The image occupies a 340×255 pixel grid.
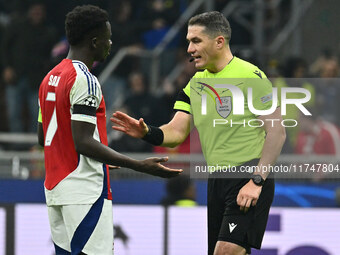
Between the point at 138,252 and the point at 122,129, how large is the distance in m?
3.23

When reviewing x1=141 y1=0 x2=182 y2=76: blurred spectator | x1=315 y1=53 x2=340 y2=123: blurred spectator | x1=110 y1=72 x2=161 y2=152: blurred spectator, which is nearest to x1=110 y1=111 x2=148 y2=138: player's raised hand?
x1=110 y1=72 x2=161 y2=152: blurred spectator

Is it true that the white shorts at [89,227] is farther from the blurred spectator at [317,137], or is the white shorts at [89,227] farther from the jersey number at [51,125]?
the blurred spectator at [317,137]

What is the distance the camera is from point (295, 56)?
38.7 ft

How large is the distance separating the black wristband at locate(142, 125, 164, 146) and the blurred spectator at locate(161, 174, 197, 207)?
3565mm

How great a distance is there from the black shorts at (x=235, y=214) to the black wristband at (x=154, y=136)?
1.51ft

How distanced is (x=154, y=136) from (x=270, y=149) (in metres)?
0.83

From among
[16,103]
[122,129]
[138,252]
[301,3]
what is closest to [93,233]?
[122,129]

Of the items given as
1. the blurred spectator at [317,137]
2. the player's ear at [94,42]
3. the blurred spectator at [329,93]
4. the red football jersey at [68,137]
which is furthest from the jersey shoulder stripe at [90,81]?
the blurred spectator at [329,93]

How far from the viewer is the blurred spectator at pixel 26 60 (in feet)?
37.9

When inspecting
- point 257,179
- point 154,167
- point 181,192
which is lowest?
point 181,192

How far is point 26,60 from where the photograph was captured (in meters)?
11.6

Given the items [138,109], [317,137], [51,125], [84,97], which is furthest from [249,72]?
[138,109]

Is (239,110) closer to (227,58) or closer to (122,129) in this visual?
(227,58)

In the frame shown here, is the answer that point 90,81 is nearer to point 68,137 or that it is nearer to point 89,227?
point 68,137
